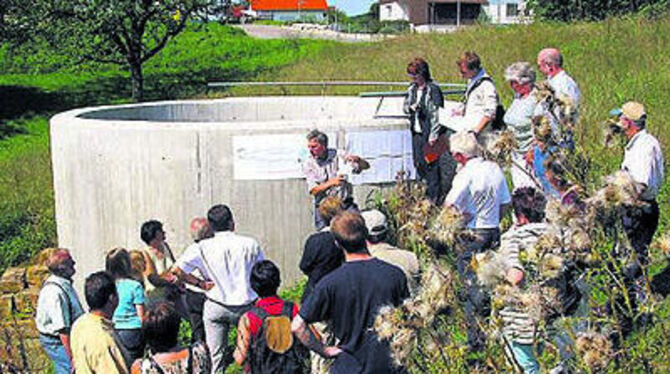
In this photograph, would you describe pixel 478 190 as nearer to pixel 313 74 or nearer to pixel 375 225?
pixel 375 225

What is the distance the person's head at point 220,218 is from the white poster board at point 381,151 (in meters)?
3.04

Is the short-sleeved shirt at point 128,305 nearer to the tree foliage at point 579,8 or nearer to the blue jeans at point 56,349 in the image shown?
the blue jeans at point 56,349

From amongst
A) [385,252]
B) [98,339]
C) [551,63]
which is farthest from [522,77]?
[98,339]

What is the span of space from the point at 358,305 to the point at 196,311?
3.05m

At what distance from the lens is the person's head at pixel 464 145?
5.75 meters

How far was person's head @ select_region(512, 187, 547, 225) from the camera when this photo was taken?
15.8 ft

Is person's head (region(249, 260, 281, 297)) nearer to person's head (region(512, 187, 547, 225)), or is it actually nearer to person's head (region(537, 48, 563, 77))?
person's head (region(512, 187, 547, 225))

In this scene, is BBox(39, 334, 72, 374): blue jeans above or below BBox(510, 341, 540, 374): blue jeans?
below

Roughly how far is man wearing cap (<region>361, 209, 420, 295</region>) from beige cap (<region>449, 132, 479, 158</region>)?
0.81 m

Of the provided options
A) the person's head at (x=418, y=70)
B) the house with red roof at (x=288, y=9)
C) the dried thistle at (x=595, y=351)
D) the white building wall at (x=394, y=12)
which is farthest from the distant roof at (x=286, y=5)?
the dried thistle at (x=595, y=351)

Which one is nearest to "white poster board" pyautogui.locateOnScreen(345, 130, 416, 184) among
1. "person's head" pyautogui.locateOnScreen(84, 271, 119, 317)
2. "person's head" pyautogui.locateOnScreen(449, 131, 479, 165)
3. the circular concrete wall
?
the circular concrete wall

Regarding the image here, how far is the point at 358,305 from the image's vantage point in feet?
14.3

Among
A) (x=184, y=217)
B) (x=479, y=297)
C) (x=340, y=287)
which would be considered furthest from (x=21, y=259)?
(x=479, y=297)

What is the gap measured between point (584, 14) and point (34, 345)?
2694cm
